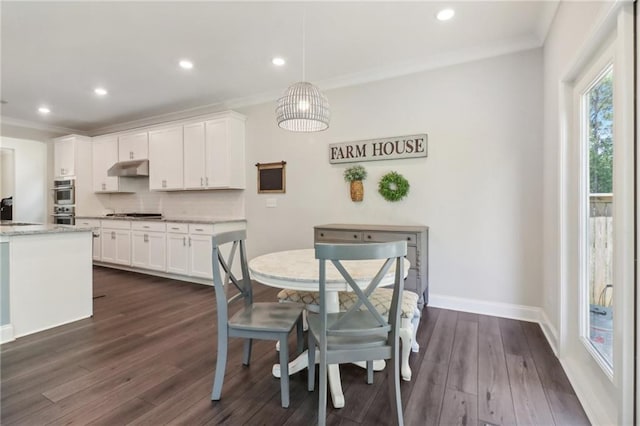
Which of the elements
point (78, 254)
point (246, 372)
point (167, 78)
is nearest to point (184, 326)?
point (246, 372)

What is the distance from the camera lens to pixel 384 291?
2.18 m

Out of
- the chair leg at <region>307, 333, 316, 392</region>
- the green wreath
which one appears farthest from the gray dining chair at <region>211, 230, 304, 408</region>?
the green wreath

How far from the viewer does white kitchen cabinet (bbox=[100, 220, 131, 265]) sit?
4.96 meters

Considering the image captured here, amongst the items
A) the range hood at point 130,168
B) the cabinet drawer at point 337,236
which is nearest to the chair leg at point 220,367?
the cabinet drawer at point 337,236

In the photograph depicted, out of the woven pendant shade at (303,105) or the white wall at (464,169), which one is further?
the white wall at (464,169)

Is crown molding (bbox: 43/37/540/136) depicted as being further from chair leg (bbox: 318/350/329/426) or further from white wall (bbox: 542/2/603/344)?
chair leg (bbox: 318/350/329/426)

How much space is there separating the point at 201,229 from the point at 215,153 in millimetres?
1122

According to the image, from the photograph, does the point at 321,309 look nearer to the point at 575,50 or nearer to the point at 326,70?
the point at 575,50

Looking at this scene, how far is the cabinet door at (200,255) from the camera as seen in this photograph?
4.19 metres

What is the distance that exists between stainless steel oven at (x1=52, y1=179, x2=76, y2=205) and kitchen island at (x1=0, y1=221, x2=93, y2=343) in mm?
3377

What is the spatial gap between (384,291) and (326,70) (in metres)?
2.65

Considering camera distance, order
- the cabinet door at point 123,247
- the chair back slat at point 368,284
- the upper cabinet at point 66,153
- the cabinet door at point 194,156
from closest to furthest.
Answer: the chair back slat at point 368,284 → the cabinet door at point 194,156 → the cabinet door at point 123,247 → the upper cabinet at point 66,153

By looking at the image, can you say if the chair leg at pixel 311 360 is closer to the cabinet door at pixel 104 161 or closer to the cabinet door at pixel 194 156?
the cabinet door at pixel 194 156

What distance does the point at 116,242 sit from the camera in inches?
201
